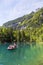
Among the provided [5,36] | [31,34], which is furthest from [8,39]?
[31,34]

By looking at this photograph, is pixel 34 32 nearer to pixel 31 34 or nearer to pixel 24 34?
pixel 31 34

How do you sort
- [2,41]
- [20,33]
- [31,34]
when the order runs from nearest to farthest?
[2,41] < [20,33] < [31,34]

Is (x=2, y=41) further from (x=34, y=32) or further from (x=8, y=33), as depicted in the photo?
(x=34, y=32)

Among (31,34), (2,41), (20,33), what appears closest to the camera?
(2,41)

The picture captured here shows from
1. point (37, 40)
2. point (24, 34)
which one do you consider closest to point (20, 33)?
point (24, 34)

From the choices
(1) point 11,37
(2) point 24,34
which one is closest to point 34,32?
(2) point 24,34

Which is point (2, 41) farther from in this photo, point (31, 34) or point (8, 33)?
point (31, 34)

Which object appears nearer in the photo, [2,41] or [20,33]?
[2,41]

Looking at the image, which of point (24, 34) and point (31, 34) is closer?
point (24, 34)
